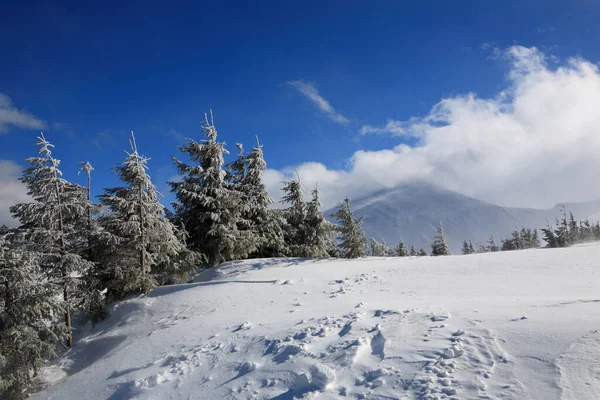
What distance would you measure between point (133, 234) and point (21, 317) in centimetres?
614

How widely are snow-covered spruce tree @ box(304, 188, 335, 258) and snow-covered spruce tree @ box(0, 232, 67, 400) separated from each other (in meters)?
16.8

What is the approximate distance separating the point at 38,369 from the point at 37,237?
6116mm

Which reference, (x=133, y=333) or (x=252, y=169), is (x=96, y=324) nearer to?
(x=133, y=333)

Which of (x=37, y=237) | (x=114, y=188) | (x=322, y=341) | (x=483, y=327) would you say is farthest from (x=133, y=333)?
(x=483, y=327)

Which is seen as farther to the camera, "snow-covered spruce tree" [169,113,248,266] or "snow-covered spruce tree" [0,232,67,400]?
"snow-covered spruce tree" [169,113,248,266]

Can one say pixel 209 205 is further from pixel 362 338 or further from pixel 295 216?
pixel 362 338

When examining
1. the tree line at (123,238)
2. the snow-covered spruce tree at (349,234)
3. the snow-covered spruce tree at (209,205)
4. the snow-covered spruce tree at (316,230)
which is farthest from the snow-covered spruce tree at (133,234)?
the snow-covered spruce tree at (349,234)

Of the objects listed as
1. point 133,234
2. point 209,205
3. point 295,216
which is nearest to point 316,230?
point 295,216

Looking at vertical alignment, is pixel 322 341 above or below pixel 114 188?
below

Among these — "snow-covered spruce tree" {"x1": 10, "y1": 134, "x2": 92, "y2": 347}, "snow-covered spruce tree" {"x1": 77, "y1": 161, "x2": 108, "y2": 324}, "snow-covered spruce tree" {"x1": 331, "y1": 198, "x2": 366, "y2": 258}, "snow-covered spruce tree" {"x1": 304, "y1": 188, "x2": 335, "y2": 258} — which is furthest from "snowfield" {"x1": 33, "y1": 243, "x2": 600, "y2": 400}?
"snow-covered spruce tree" {"x1": 304, "y1": 188, "x2": 335, "y2": 258}

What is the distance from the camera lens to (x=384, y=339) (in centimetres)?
787

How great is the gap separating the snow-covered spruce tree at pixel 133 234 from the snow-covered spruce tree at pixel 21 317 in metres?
3.48

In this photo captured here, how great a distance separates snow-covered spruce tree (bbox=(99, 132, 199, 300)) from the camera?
18125 millimetres

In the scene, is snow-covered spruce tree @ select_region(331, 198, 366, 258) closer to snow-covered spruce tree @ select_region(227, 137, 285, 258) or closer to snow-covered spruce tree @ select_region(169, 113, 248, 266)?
snow-covered spruce tree @ select_region(227, 137, 285, 258)
